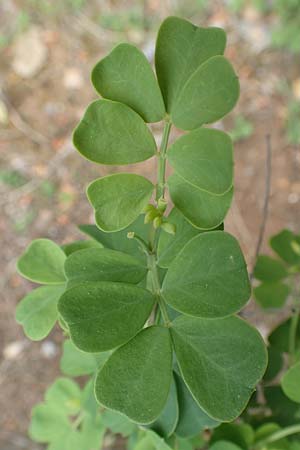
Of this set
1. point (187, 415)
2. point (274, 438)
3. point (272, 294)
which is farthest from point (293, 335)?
point (187, 415)

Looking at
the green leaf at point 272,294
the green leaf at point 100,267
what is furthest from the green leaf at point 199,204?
the green leaf at point 272,294

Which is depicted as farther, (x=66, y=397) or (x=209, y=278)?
(x=66, y=397)

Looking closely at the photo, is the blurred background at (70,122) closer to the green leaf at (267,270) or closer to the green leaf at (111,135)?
the green leaf at (267,270)

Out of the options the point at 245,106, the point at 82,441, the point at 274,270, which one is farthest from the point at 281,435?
the point at 245,106

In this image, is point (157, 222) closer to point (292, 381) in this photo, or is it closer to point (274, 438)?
point (292, 381)

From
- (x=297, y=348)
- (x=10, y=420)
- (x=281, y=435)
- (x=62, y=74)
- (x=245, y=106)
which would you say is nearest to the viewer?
(x=281, y=435)

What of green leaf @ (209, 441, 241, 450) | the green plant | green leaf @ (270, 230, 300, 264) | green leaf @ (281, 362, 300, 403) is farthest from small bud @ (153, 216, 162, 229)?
green leaf @ (270, 230, 300, 264)

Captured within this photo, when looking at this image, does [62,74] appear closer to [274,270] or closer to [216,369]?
[274,270]
